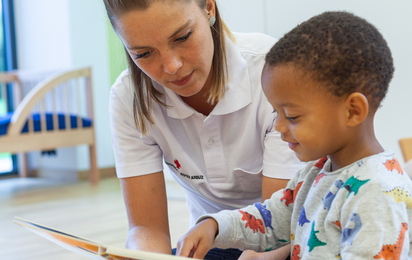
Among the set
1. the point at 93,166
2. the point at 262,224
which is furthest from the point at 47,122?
the point at 262,224

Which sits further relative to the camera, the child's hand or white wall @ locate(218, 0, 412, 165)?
white wall @ locate(218, 0, 412, 165)

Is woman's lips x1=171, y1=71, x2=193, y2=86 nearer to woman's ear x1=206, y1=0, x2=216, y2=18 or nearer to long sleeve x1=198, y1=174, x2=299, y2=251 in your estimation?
woman's ear x1=206, y1=0, x2=216, y2=18

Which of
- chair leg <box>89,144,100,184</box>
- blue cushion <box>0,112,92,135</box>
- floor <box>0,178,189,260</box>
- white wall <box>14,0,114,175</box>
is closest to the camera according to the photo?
floor <box>0,178,189,260</box>

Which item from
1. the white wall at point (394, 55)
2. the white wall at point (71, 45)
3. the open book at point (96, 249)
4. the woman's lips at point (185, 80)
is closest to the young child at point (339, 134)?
the open book at point (96, 249)

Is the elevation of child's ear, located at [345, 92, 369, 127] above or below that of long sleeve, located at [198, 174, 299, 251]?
above

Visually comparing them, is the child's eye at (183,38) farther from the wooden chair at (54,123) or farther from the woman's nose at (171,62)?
the wooden chair at (54,123)

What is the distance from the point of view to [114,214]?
8.89 feet

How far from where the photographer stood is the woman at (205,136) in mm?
1062

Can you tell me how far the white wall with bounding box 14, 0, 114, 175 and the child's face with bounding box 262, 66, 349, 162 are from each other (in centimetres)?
345

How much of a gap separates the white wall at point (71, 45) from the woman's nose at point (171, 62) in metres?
3.18

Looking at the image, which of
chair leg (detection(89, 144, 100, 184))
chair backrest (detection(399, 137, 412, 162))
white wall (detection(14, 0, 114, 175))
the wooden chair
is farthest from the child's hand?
white wall (detection(14, 0, 114, 175))

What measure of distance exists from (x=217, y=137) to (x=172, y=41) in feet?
0.91

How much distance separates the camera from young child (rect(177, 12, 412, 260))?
0.62 m

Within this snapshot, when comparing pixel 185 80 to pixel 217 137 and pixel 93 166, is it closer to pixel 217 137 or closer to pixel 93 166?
pixel 217 137
